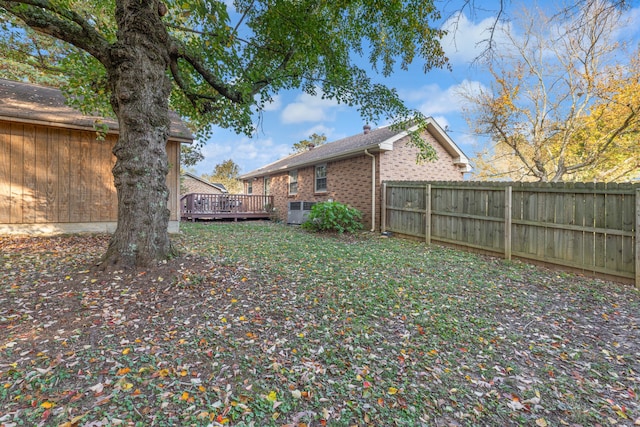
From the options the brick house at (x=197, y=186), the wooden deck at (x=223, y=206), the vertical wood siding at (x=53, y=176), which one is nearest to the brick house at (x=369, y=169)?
the wooden deck at (x=223, y=206)

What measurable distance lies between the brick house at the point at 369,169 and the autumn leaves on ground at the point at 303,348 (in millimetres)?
5957

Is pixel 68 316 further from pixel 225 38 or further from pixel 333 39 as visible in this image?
pixel 333 39

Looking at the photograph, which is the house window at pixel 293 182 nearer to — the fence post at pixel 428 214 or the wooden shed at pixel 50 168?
the fence post at pixel 428 214

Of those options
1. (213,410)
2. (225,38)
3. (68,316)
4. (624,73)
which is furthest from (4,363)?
(624,73)

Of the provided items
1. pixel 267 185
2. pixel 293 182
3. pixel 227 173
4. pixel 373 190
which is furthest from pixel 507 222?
pixel 227 173

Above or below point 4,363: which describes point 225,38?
above

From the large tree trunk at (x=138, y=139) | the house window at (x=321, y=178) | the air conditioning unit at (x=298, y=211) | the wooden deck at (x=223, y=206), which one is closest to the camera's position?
the large tree trunk at (x=138, y=139)

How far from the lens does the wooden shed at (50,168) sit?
674 centimetres

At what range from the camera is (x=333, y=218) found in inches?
359

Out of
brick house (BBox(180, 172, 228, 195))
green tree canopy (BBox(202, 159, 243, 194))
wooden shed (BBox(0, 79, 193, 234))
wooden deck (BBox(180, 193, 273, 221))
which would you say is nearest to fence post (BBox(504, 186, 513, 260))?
wooden shed (BBox(0, 79, 193, 234))

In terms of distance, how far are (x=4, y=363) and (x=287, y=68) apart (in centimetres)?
636

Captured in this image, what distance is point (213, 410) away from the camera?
1.94m

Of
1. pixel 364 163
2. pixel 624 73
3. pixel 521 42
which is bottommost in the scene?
pixel 364 163

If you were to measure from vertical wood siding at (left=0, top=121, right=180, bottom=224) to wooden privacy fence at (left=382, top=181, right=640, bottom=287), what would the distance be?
8.51 m
